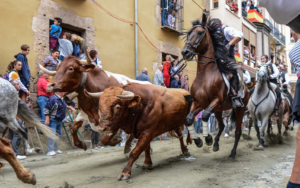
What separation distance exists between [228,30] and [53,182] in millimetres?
4931

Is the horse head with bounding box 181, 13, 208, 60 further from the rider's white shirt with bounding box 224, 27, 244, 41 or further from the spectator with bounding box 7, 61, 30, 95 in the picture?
the spectator with bounding box 7, 61, 30, 95

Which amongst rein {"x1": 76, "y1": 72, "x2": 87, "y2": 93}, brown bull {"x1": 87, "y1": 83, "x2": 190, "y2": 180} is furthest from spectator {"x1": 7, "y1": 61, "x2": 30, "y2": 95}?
brown bull {"x1": 87, "y1": 83, "x2": 190, "y2": 180}

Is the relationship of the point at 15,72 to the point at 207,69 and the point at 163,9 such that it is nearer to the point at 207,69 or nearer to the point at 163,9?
the point at 207,69

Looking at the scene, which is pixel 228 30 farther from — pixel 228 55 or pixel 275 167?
pixel 275 167

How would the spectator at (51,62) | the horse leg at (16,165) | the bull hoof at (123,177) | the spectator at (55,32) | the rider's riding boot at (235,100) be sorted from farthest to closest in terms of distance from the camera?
the spectator at (55,32) → the spectator at (51,62) → the rider's riding boot at (235,100) → the bull hoof at (123,177) → the horse leg at (16,165)

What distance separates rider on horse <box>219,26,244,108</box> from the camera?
19.4 ft

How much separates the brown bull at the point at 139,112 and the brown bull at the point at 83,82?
66 centimetres

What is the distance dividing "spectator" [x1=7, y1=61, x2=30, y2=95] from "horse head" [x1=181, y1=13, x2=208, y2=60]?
14.1ft

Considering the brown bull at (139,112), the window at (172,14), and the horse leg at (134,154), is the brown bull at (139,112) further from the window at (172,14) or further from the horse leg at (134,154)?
the window at (172,14)

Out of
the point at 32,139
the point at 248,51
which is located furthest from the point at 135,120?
the point at 248,51

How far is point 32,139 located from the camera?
812 centimetres

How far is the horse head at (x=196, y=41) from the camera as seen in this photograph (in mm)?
5539

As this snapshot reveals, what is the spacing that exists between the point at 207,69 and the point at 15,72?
4848mm

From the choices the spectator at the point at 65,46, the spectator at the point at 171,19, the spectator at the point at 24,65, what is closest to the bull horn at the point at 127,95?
the spectator at the point at 24,65
